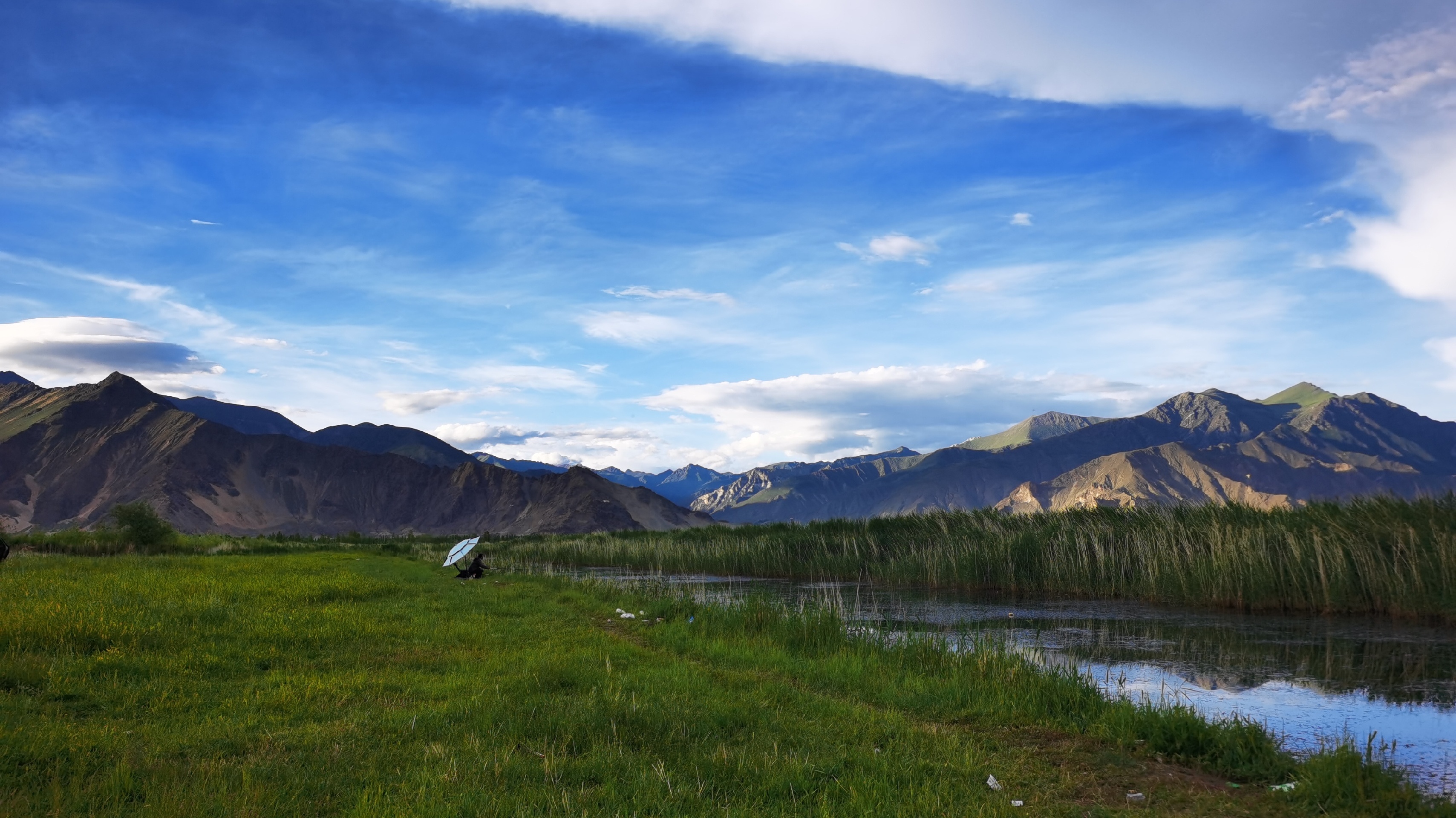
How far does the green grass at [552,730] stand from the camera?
6629 millimetres

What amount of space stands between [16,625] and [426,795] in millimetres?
8989

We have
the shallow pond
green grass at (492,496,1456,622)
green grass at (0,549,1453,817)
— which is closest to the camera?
green grass at (0,549,1453,817)

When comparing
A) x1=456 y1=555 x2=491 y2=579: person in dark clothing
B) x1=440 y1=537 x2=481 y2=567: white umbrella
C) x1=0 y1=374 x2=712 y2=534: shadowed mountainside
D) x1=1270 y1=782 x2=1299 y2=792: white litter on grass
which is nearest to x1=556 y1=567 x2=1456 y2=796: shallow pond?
x1=1270 y1=782 x2=1299 y2=792: white litter on grass

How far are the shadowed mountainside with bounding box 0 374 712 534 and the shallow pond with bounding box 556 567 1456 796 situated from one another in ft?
395

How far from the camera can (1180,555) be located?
86.2 feet

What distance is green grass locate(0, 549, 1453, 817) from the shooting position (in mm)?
6629

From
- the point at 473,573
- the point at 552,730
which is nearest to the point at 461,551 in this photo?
the point at 473,573

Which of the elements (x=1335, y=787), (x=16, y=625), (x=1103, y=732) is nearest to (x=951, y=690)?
(x=1103, y=732)

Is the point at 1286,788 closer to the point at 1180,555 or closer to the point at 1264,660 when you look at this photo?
the point at 1264,660

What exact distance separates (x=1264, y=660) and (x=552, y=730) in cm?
1474

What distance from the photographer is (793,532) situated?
47969mm

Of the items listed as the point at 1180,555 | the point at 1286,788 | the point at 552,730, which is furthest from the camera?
the point at 1180,555

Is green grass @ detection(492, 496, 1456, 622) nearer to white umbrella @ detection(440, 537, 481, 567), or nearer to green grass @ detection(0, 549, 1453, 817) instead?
green grass @ detection(0, 549, 1453, 817)

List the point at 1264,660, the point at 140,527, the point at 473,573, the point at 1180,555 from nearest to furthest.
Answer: the point at 1264,660
the point at 1180,555
the point at 473,573
the point at 140,527
